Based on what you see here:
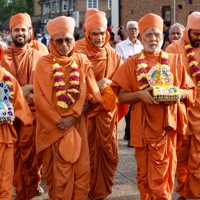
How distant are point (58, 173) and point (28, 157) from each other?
2.76 ft

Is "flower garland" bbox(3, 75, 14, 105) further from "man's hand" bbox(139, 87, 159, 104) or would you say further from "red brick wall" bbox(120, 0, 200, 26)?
"red brick wall" bbox(120, 0, 200, 26)

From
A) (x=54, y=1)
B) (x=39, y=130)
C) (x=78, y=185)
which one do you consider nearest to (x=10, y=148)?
(x=39, y=130)

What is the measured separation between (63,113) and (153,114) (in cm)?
101

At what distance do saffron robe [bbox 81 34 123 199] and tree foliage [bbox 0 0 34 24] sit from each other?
80.4 meters

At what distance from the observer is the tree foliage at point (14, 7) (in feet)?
285

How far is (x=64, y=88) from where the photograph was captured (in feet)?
A: 20.7

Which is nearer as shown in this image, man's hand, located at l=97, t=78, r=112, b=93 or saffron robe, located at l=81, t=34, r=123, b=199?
man's hand, located at l=97, t=78, r=112, b=93

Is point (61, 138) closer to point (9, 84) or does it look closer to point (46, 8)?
point (9, 84)

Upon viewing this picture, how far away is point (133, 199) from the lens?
7367 mm

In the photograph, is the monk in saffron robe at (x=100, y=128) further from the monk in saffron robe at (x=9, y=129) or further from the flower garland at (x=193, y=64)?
the monk in saffron robe at (x=9, y=129)

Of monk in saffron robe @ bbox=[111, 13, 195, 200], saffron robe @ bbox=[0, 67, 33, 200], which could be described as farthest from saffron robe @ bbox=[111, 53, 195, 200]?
saffron robe @ bbox=[0, 67, 33, 200]

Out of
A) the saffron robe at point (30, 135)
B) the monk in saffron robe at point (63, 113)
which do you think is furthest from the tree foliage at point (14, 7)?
the monk in saffron robe at point (63, 113)

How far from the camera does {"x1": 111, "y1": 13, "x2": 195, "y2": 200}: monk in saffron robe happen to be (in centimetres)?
630

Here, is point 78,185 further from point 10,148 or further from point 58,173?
point 10,148
